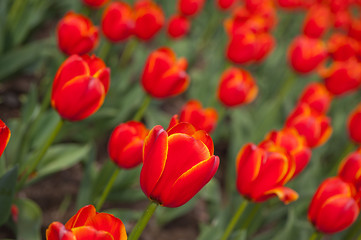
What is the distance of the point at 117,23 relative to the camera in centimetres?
143

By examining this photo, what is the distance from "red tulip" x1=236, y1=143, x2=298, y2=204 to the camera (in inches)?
33.3

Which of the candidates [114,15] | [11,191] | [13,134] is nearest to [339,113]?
[114,15]

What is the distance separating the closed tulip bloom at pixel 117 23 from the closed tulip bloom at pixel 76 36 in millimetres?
252

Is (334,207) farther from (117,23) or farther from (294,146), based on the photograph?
(117,23)

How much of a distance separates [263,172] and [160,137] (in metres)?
0.33

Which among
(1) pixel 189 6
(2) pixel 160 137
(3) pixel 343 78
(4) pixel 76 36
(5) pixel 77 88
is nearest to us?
(2) pixel 160 137

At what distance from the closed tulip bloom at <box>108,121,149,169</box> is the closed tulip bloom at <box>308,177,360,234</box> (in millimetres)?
400

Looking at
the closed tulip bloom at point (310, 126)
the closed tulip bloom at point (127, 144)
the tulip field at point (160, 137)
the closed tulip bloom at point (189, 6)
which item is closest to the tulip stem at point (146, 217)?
the tulip field at point (160, 137)

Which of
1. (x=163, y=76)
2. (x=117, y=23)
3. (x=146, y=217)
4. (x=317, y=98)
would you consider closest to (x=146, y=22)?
(x=117, y=23)

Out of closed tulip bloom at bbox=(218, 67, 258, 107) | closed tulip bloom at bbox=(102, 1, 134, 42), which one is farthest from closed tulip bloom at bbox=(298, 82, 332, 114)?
closed tulip bloom at bbox=(102, 1, 134, 42)

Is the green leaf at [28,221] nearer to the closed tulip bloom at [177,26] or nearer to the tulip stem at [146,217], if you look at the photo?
the tulip stem at [146,217]

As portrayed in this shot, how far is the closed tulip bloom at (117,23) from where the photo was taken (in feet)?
4.65

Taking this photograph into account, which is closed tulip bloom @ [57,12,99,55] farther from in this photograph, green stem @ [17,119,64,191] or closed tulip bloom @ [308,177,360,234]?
closed tulip bloom @ [308,177,360,234]

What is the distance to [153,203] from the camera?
2.17 ft
